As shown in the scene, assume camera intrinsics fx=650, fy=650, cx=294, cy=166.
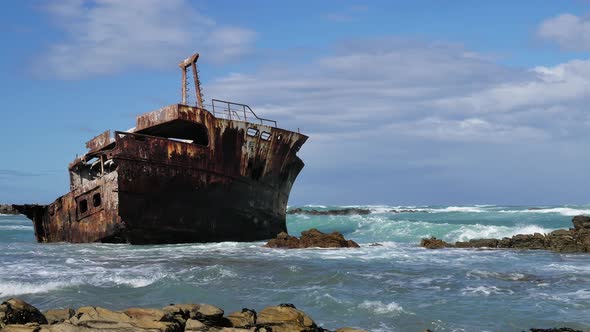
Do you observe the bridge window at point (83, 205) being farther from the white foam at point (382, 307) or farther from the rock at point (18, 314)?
the rock at point (18, 314)

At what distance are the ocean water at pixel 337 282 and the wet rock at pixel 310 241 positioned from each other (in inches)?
40.3

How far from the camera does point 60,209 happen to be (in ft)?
72.9

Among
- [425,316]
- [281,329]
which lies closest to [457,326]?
[425,316]

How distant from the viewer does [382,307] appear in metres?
8.90

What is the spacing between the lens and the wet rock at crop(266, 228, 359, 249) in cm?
1902

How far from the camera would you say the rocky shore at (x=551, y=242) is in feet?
58.0

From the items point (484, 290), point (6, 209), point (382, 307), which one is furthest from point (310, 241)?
point (6, 209)

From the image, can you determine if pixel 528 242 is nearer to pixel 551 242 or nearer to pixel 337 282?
pixel 551 242

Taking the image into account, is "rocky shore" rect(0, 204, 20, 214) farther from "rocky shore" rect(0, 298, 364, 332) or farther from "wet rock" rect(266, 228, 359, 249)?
"rocky shore" rect(0, 298, 364, 332)

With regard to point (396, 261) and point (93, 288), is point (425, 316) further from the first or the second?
point (396, 261)

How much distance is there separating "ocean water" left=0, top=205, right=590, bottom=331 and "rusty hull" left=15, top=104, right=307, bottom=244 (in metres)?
0.76

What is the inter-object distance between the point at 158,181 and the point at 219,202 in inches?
80.3

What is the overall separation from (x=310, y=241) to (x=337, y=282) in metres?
8.02

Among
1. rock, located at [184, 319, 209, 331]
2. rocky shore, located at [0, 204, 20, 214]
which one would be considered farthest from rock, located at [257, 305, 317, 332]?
rocky shore, located at [0, 204, 20, 214]
